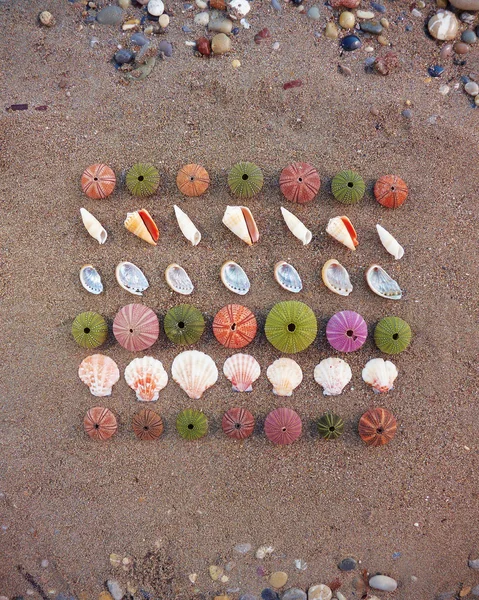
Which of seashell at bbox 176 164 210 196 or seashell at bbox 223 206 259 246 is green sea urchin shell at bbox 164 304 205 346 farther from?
seashell at bbox 176 164 210 196

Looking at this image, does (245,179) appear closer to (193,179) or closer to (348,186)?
(193,179)

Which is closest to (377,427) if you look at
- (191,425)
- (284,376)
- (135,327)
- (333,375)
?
(333,375)

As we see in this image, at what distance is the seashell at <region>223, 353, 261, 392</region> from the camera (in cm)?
597

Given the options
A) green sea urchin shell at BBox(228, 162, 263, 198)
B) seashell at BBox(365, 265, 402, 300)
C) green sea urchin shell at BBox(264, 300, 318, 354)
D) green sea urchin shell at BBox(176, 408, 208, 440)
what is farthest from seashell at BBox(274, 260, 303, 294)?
green sea urchin shell at BBox(176, 408, 208, 440)

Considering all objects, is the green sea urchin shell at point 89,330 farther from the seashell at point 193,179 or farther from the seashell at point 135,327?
the seashell at point 193,179

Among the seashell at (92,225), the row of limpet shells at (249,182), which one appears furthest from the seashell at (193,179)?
the seashell at (92,225)

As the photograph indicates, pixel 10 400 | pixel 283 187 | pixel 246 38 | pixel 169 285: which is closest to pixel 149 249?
pixel 169 285

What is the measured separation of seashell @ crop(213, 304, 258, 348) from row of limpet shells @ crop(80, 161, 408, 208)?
1332 millimetres

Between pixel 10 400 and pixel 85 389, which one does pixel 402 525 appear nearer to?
pixel 85 389

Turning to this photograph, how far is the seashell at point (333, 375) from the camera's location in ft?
19.6

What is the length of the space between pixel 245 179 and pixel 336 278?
1497 millimetres

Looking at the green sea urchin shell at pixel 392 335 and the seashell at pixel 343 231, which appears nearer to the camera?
the green sea urchin shell at pixel 392 335

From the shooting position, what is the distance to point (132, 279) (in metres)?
6.09

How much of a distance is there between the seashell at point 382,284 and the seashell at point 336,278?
9.1 inches
